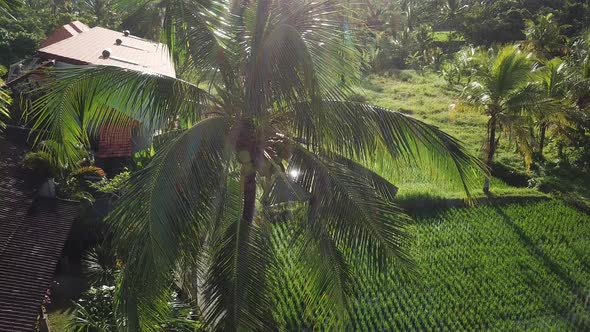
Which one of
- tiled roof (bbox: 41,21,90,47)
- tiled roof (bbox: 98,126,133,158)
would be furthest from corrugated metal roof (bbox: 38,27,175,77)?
tiled roof (bbox: 98,126,133,158)

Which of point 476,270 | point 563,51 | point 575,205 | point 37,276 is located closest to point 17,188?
point 37,276

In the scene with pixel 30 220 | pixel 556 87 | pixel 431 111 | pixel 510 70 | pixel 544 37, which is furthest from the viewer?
pixel 544 37

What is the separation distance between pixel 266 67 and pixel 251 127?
3.63ft

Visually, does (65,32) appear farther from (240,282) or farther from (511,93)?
(240,282)

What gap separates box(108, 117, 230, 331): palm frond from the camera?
15.5 feet

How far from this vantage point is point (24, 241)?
28.1 feet

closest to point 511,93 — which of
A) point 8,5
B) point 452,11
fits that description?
point 8,5

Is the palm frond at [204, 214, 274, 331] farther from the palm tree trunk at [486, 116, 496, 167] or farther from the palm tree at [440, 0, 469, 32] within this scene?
the palm tree at [440, 0, 469, 32]

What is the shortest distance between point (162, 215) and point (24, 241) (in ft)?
16.3

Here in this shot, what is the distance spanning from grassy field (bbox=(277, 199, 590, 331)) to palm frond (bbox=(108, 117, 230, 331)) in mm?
3407

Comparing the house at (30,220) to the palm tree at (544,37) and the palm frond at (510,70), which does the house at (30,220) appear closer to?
the palm frond at (510,70)

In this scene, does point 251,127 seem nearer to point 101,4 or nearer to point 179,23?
point 179,23

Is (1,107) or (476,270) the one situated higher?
(1,107)

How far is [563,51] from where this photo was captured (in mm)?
29062
